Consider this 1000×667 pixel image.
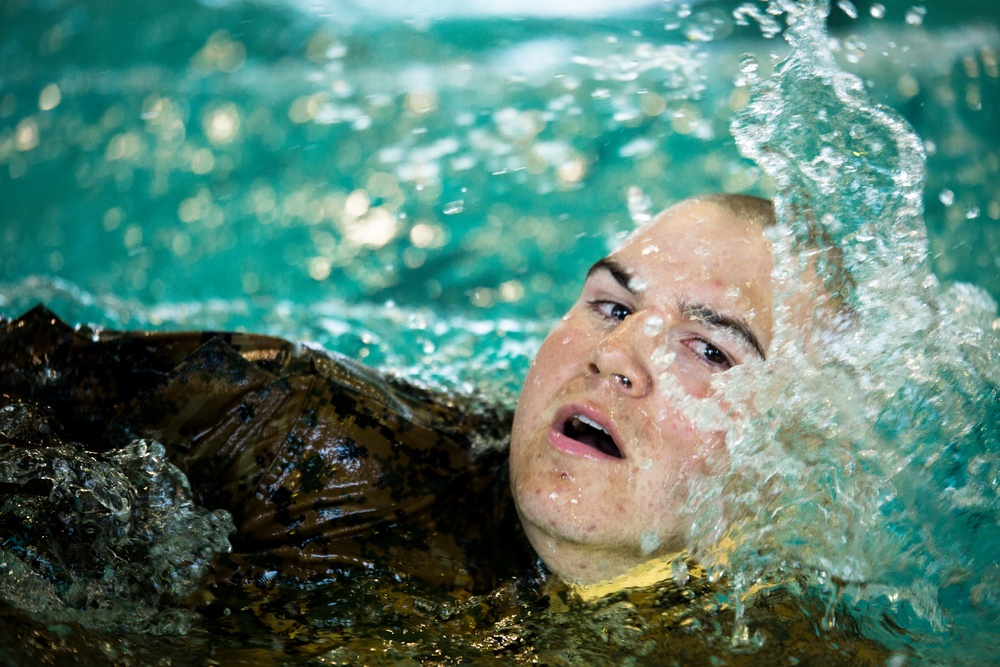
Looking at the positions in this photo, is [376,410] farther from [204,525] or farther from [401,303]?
[401,303]

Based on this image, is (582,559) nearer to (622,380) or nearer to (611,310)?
(622,380)

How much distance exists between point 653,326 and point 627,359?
0.22 feet

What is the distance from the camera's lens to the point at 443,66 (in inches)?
157

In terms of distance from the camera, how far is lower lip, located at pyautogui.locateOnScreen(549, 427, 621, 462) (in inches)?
54.7

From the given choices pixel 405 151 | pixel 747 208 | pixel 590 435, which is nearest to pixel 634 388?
pixel 590 435

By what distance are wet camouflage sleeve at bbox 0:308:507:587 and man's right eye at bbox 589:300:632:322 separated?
0.37m

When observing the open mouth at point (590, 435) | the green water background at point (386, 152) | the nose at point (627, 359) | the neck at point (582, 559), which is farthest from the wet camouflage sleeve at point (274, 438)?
the green water background at point (386, 152)

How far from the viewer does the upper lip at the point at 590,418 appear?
4.58 ft

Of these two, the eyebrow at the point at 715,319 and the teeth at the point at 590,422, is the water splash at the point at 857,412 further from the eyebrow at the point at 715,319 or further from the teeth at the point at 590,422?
the teeth at the point at 590,422

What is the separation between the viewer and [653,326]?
146cm

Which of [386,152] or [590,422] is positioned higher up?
[590,422]

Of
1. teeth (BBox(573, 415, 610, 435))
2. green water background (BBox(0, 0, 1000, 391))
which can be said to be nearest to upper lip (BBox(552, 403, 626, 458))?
teeth (BBox(573, 415, 610, 435))

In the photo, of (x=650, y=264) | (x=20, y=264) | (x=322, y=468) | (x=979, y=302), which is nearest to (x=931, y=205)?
(x=979, y=302)

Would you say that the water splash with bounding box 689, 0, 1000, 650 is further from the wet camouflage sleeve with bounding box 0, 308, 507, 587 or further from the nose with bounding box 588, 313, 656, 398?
the wet camouflage sleeve with bounding box 0, 308, 507, 587
